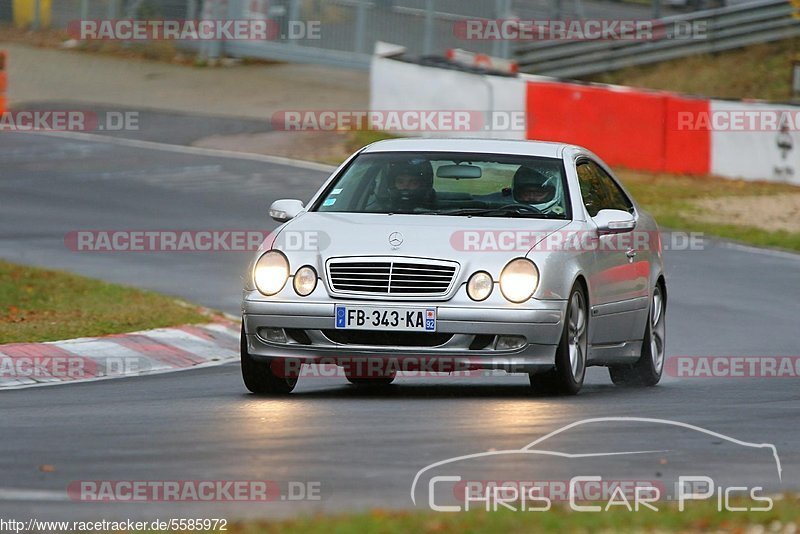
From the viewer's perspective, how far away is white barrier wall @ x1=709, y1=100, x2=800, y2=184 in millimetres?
24688

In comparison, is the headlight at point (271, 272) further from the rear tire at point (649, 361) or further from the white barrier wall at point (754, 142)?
the white barrier wall at point (754, 142)

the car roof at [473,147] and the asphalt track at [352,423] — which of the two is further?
the car roof at [473,147]

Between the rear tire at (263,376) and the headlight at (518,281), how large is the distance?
136cm

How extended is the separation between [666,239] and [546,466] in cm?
1355

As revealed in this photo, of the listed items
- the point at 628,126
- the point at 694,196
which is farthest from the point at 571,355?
the point at 628,126

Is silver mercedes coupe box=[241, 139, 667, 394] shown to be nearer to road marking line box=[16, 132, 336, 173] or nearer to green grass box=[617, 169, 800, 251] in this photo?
green grass box=[617, 169, 800, 251]

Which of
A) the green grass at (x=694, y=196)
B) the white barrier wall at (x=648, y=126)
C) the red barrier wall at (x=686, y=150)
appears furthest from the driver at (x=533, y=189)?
the red barrier wall at (x=686, y=150)

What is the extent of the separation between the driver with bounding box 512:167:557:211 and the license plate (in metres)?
1.29

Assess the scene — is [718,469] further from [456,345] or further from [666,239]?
[666,239]

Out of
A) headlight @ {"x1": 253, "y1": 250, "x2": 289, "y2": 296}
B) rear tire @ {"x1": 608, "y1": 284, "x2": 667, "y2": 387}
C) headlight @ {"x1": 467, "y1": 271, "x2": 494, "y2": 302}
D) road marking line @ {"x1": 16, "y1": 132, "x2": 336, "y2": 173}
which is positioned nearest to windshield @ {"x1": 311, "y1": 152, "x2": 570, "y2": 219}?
headlight @ {"x1": 467, "y1": 271, "x2": 494, "y2": 302}

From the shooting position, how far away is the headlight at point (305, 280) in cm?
969

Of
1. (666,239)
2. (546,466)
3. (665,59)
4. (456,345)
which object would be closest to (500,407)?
(456,345)

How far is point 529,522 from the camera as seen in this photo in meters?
5.98

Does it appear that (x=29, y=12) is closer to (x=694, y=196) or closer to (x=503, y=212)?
(x=694, y=196)
